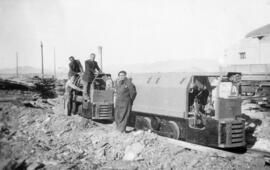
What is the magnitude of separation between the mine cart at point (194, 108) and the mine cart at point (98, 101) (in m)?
1.47

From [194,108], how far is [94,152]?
141 inches

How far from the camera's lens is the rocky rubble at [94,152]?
648cm

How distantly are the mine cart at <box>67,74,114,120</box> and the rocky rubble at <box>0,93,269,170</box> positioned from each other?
67.6 inches

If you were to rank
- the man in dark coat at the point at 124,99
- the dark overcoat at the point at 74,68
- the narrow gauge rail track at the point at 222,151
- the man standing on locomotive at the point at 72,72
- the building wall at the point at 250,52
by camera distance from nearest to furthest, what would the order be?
the narrow gauge rail track at the point at 222,151
the man in dark coat at the point at 124,99
the man standing on locomotive at the point at 72,72
the dark overcoat at the point at 74,68
the building wall at the point at 250,52

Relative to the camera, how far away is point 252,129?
11.6 metres

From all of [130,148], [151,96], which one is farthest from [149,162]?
[151,96]

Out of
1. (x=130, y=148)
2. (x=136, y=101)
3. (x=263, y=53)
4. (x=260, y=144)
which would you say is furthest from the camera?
(x=263, y=53)

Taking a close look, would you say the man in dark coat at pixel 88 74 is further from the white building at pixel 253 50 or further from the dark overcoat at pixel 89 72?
the white building at pixel 253 50

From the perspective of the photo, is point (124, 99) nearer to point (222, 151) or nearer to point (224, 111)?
point (224, 111)

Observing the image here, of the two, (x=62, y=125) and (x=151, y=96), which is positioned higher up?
(x=151, y=96)

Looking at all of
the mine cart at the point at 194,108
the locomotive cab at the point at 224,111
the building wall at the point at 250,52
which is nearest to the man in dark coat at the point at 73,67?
the mine cart at the point at 194,108

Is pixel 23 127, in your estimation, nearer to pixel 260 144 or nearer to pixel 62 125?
pixel 62 125

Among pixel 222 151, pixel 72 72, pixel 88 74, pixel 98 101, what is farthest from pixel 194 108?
pixel 72 72

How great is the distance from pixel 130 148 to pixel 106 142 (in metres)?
0.91
